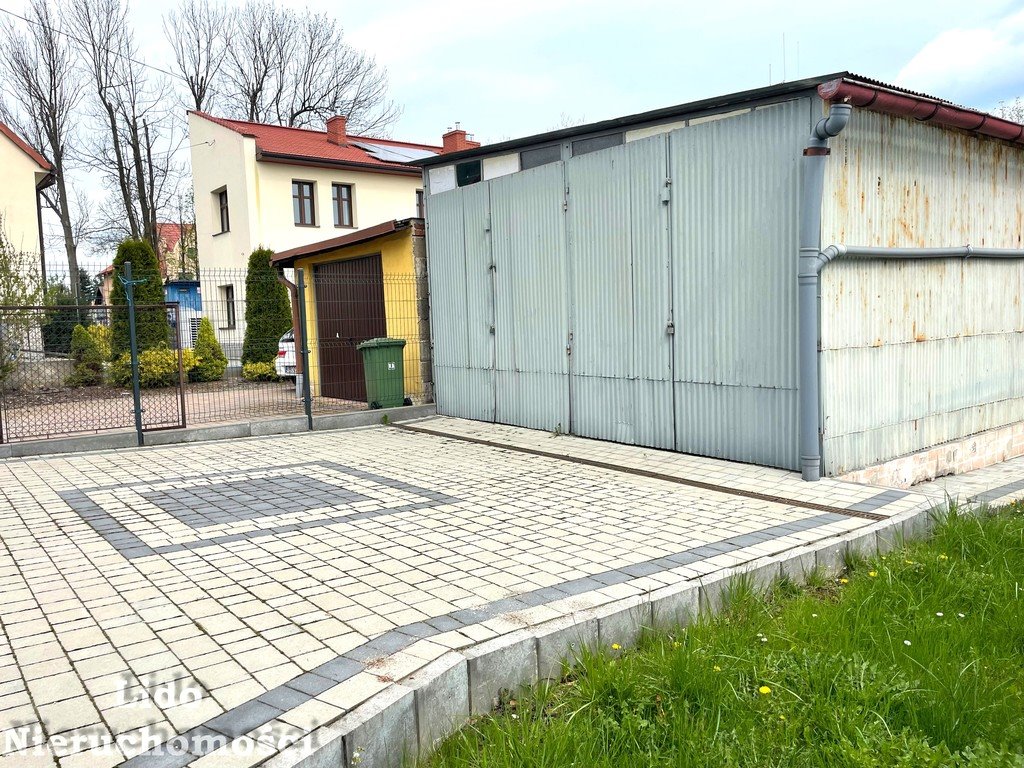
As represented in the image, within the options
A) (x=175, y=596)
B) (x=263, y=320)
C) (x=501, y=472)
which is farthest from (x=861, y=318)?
(x=263, y=320)

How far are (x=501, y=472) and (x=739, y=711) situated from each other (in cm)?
476

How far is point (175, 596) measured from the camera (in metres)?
4.39

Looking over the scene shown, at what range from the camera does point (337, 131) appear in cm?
2964

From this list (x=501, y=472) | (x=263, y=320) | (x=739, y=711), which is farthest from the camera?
(x=263, y=320)

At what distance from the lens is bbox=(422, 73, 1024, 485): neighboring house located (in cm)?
703

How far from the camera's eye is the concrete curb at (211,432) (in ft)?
31.4

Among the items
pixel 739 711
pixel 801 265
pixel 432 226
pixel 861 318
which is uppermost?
pixel 432 226

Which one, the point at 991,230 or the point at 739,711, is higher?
the point at 991,230

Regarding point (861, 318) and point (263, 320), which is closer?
point (861, 318)

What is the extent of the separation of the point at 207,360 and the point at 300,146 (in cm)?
1156

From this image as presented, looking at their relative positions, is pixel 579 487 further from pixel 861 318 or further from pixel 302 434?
pixel 302 434

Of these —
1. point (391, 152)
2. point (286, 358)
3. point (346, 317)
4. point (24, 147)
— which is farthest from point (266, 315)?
point (391, 152)

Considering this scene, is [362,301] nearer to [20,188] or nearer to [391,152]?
[20,188]

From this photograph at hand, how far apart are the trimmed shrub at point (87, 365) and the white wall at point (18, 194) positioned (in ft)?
45.0
